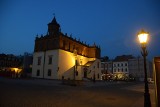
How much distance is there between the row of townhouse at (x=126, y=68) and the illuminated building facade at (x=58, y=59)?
115 ft

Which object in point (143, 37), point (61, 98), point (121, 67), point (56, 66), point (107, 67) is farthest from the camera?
point (107, 67)

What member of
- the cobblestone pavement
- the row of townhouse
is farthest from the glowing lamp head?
the row of townhouse

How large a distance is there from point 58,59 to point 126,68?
55349mm

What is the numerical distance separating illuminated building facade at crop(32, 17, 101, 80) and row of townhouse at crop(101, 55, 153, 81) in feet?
115

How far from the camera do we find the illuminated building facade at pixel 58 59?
152 feet

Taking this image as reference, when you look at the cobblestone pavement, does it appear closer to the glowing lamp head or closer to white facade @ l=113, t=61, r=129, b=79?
the glowing lamp head

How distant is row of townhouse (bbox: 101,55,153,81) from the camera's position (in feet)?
282

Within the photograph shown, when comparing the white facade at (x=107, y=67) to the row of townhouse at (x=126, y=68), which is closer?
the row of townhouse at (x=126, y=68)

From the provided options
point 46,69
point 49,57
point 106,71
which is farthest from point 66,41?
point 106,71

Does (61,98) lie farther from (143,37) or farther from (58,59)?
(58,59)

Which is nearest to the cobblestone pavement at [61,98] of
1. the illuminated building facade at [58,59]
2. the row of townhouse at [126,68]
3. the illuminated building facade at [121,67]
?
the illuminated building facade at [58,59]

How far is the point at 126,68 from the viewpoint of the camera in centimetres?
8862

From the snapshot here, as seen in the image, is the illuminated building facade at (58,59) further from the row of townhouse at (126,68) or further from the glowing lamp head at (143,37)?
the row of townhouse at (126,68)

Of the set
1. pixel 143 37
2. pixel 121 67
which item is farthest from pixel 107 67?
pixel 143 37
